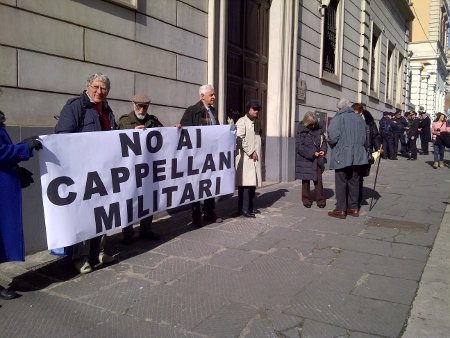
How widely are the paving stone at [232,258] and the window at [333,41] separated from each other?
9187 mm

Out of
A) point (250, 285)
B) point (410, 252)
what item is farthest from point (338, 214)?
point (250, 285)

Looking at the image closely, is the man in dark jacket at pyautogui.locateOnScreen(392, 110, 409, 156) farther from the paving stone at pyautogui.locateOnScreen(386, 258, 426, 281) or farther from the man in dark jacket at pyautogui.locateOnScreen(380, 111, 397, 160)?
the paving stone at pyautogui.locateOnScreen(386, 258, 426, 281)

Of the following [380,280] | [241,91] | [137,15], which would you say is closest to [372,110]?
[241,91]

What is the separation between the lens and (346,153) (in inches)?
251

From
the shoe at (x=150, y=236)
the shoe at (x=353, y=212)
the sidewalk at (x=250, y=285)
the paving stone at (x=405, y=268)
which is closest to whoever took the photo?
the sidewalk at (x=250, y=285)

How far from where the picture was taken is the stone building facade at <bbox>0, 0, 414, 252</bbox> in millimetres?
4777

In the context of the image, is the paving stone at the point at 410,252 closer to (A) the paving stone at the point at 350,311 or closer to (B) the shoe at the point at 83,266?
(A) the paving stone at the point at 350,311

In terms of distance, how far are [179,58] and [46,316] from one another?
4723mm

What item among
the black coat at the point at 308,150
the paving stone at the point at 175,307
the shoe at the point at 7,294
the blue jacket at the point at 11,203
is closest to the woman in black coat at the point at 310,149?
the black coat at the point at 308,150

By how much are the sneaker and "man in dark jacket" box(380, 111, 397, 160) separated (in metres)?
14.4

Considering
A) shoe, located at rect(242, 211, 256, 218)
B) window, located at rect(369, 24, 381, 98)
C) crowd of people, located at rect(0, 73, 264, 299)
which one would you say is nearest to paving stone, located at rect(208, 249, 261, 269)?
crowd of people, located at rect(0, 73, 264, 299)

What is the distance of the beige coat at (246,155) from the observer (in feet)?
20.6

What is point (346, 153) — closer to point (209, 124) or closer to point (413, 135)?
point (209, 124)

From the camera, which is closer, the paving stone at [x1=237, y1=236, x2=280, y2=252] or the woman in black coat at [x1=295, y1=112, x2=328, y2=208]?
the paving stone at [x1=237, y1=236, x2=280, y2=252]
